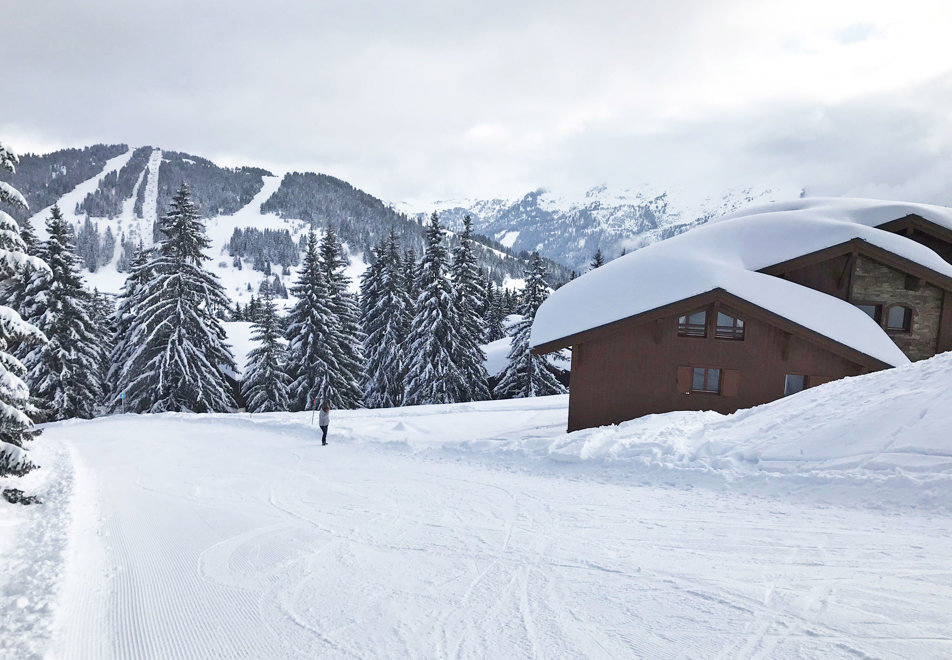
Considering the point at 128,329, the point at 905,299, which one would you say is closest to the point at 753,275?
the point at 905,299

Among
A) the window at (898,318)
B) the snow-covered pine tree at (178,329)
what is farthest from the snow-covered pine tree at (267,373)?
the window at (898,318)

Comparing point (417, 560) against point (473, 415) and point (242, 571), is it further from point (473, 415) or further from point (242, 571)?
point (473, 415)

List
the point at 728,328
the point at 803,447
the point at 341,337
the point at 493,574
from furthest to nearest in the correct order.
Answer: the point at 341,337 < the point at 728,328 < the point at 803,447 < the point at 493,574

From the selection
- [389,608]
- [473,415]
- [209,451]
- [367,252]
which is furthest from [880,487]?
[367,252]

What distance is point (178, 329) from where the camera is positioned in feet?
81.6

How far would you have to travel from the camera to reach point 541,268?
120ft

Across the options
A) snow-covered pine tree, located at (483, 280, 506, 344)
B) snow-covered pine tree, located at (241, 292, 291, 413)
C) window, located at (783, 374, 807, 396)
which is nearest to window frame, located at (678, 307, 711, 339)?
window, located at (783, 374, 807, 396)

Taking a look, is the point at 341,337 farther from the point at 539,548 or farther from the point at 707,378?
the point at 539,548

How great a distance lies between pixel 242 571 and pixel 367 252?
609ft

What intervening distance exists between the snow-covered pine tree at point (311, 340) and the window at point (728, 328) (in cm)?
2132

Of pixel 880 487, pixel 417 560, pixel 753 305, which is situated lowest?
pixel 417 560

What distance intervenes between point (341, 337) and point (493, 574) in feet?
84.9

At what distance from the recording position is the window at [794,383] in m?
16.6

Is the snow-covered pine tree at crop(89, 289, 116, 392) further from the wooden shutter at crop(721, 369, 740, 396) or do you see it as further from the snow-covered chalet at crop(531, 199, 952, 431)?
the wooden shutter at crop(721, 369, 740, 396)
